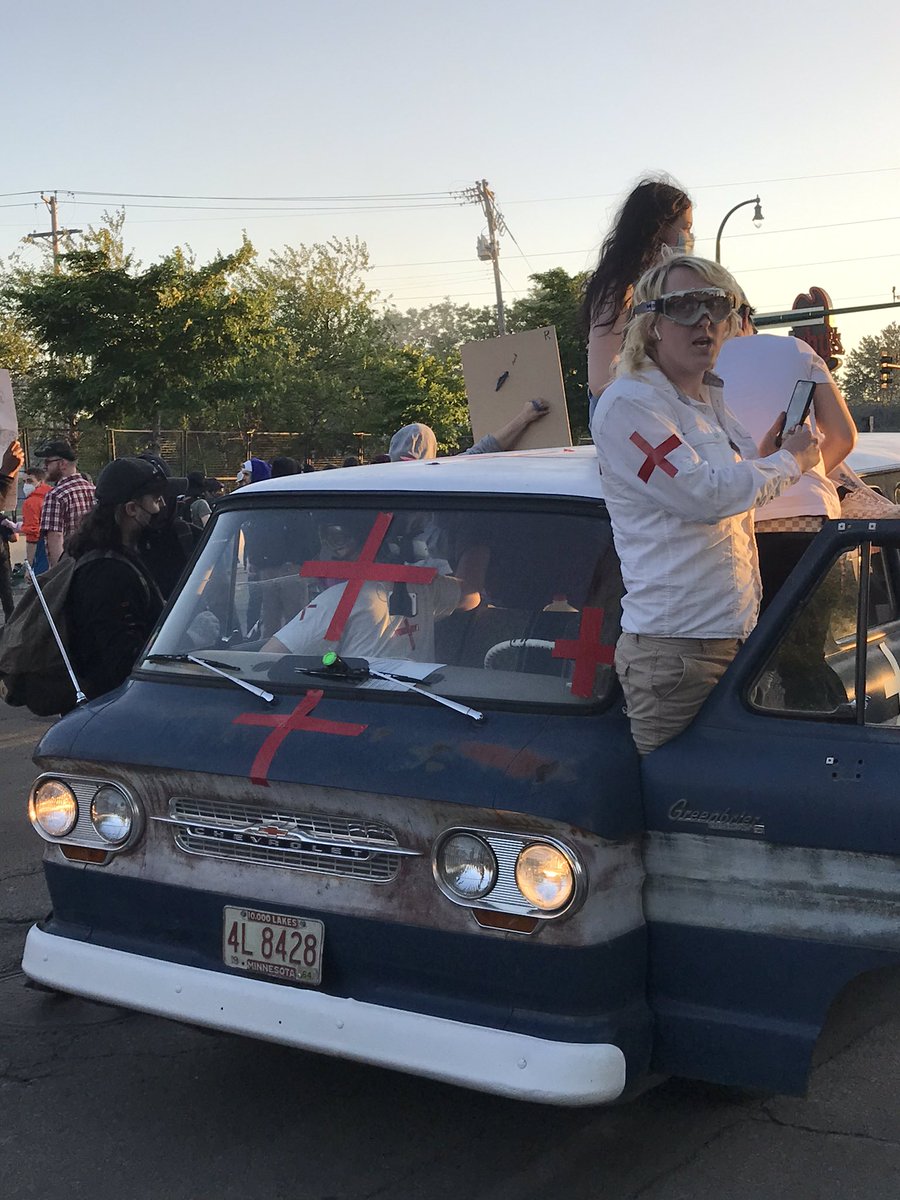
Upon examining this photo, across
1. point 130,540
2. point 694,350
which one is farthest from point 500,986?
point 130,540

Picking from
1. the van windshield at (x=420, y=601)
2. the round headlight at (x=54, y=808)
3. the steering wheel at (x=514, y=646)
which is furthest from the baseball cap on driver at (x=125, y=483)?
the steering wheel at (x=514, y=646)

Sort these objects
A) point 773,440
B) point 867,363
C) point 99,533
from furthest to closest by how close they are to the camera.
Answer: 1. point 867,363
2. point 99,533
3. point 773,440

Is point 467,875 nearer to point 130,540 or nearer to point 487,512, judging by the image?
point 487,512

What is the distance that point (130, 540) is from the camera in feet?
18.0

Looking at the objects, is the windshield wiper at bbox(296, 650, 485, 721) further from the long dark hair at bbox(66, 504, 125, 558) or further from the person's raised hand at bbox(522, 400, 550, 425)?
the person's raised hand at bbox(522, 400, 550, 425)

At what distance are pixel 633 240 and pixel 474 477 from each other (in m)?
1.38

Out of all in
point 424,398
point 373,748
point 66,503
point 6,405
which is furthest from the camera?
point 424,398

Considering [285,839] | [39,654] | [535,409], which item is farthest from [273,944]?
[535,409]

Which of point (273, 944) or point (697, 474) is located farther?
point (273, 944)

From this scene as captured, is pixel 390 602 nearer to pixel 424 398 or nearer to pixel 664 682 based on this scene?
pixel 664 682

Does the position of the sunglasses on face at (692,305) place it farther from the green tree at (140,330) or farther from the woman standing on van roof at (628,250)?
the green tree at (140,330)

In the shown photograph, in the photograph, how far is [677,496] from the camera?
3293mm

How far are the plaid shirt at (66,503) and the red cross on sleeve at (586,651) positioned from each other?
341 inches

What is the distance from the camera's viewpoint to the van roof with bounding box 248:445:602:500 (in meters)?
3.91
